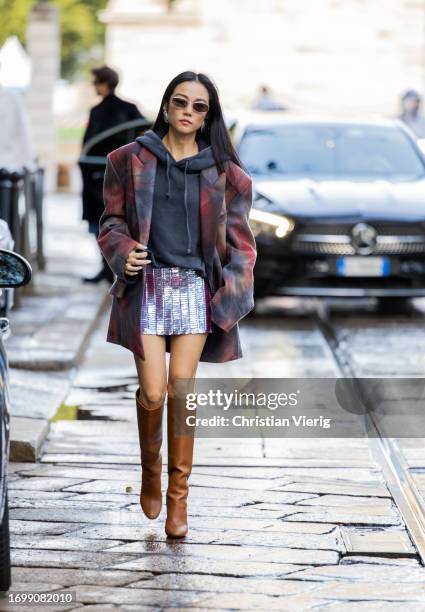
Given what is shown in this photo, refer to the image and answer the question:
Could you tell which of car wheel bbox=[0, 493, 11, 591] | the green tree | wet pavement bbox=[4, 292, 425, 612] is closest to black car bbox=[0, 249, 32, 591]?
car wheel bbox=[0, 493, 11, 591]

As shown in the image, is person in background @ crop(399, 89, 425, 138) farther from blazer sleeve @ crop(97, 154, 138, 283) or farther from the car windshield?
blazer sleeve @ crop(97, 154, 138, 283)

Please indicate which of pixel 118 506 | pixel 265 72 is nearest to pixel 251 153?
pixel 118 506

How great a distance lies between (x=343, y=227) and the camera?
11969 millimetres

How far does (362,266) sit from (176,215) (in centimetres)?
633

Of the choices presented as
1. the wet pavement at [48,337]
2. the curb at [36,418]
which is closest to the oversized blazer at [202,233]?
the curb at [36,418]

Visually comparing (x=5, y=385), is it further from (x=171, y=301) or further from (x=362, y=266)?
(x=362, y=266)

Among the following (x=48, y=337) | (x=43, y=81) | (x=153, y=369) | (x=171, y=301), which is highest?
(x=171, y=301)

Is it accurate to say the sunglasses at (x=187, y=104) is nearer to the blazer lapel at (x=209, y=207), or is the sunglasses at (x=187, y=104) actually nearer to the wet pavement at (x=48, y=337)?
the blazer lapel at (x=209, y=207)

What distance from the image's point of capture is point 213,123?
5848mm

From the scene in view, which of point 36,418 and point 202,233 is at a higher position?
point 202,233

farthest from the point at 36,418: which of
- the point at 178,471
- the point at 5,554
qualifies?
the point at 5,554

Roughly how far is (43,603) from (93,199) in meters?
8.81

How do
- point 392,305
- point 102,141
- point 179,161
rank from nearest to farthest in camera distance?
1. point 179,161
2. point 392,305
3. point 102,141

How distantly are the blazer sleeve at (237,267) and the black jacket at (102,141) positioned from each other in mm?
7662
